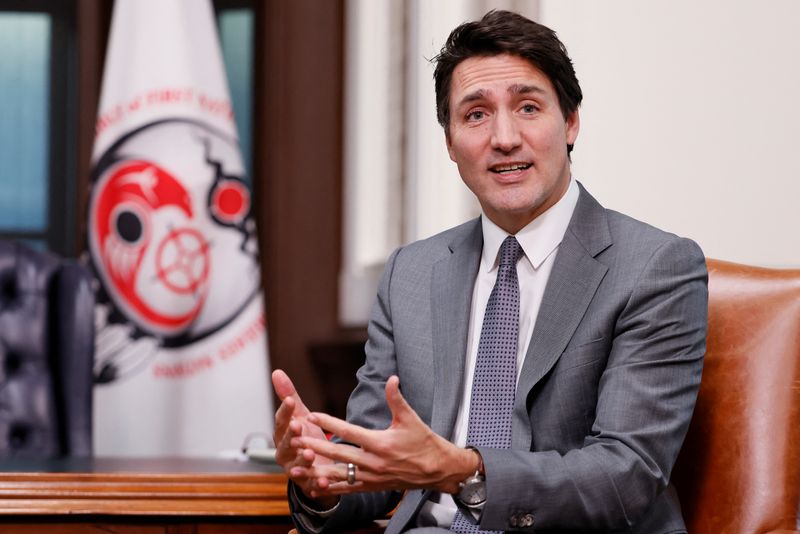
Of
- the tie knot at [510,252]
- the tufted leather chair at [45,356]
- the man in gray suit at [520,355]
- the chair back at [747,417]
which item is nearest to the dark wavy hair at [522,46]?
the man in gray suit at [520,355]

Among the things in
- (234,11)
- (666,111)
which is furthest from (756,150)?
(234,11)

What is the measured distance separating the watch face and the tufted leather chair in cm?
161

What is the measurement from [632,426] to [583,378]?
0.12 meters

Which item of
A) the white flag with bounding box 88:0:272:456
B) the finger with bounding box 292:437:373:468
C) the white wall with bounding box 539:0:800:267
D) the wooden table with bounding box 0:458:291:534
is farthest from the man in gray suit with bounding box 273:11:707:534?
the white flag with bounding box 88:0:272:456

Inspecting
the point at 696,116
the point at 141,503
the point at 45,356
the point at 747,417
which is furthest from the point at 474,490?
the point at 45,356

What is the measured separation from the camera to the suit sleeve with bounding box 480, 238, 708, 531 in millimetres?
1584

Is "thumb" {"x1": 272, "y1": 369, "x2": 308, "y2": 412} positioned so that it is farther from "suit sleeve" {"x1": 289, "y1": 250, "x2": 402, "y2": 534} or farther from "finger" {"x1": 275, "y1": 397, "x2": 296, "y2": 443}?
"suit sleeve" {"x1": 289, "y1": 250, "x2": 402, "y2": 534}

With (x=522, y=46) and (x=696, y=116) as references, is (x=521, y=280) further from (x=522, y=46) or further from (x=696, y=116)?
(x=696, y=116)

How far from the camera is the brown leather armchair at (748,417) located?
1.80m

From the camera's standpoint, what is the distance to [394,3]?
4.20 metres

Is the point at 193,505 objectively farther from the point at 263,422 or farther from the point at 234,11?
the point at 234,11

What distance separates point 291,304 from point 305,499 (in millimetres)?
3017

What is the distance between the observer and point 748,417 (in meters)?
1.85

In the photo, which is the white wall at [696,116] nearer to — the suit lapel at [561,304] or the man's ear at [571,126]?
the man's ear at [571,126]
